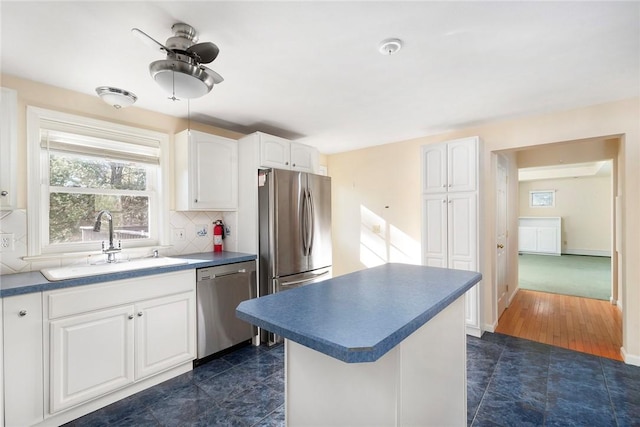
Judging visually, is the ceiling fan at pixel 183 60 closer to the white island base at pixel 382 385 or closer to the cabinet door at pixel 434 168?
the white island base at pixel 382 385

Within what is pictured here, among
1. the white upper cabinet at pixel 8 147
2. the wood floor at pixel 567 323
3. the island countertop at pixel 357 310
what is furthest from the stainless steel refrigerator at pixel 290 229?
the wood floor at pixel 567 323

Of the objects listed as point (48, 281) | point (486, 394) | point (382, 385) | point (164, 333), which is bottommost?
point (486, 394)

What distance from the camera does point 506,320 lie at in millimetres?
3553

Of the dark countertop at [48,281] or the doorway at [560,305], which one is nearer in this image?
the dark countertop at [48,281]

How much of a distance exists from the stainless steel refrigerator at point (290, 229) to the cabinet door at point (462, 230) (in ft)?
4.80

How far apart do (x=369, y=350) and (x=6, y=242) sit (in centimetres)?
264

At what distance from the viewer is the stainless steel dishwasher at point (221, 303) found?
2.53 meters

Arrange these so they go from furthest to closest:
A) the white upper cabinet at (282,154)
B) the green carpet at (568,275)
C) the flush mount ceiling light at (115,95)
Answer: the green carpet at (568,275) < the white upper cabinet at (282,154) < the flush mount ceiling light at (115,95)

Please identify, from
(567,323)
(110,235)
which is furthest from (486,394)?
(110,235)

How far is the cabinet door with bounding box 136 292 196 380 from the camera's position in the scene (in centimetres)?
215

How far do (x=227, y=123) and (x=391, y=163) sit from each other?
2270mm

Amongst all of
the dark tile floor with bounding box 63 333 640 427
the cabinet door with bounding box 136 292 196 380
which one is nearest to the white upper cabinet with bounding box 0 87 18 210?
the cabinet door with bounding box 136 292 196 380

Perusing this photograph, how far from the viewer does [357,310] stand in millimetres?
1156

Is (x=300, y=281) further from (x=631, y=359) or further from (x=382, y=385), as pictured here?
(x=631, y=359)
